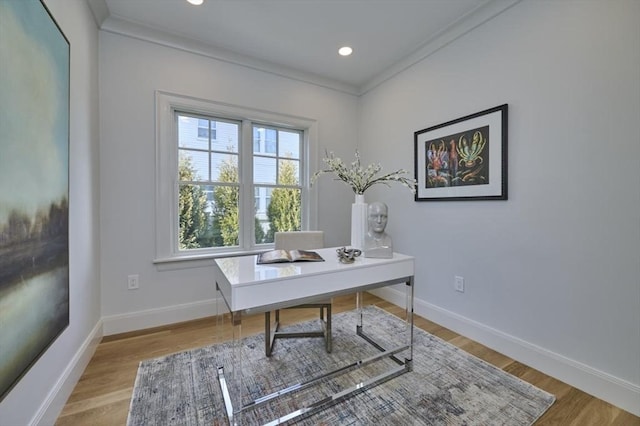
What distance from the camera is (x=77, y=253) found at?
5.59 ft

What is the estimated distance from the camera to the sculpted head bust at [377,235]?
1676 mm

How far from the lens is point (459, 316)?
2344 mm

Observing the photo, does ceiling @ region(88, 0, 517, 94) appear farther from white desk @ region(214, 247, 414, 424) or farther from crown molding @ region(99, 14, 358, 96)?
white desk @ region(214, 247, 414, 424)

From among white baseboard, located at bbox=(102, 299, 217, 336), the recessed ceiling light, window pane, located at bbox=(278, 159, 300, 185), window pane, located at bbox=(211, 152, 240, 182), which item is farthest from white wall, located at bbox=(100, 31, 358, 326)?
the recessed ceiling light

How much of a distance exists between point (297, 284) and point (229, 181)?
1881mm

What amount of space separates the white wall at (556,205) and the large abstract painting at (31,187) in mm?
2754

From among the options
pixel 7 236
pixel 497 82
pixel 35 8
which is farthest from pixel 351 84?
pixel 7 236

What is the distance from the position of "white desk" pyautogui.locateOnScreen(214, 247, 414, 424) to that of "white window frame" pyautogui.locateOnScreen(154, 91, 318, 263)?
4.06ft

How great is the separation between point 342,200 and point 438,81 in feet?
5.55

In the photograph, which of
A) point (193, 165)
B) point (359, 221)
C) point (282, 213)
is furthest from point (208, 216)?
point (359, 221)

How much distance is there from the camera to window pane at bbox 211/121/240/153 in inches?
110

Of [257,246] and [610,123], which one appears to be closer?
[610,123]

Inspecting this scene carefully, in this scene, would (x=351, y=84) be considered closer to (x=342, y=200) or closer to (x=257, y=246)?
(x=342, y=200)

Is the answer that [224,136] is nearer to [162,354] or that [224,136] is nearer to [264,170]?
[264,170]
